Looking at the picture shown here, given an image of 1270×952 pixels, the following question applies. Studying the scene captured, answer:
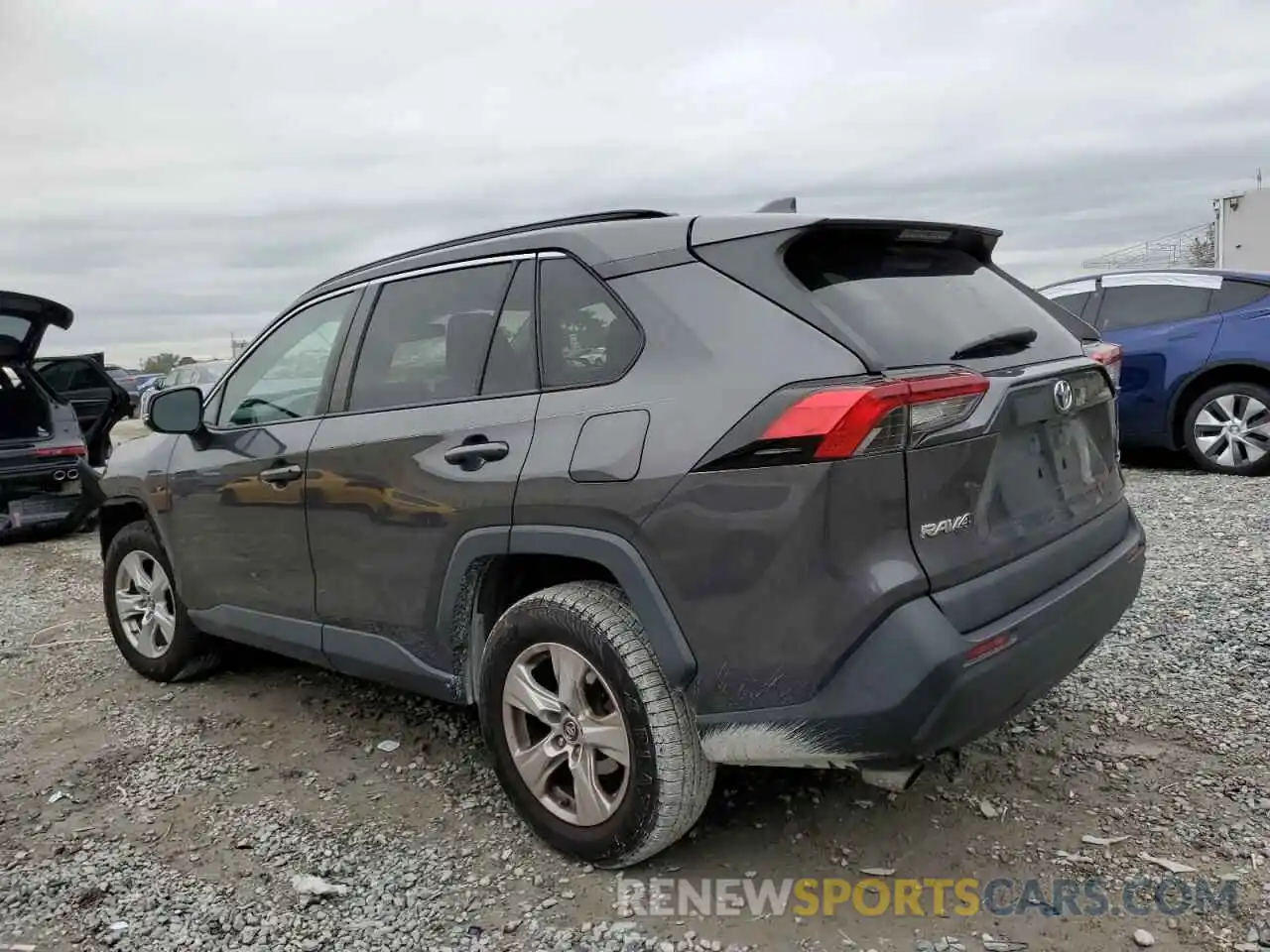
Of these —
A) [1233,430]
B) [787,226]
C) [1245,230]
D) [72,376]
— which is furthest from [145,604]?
[1245,230]

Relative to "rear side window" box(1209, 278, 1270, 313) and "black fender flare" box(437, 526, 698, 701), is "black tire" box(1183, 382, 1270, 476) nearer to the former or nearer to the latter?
Answer: "rear side window" box(1209, 278, 1270, 313)

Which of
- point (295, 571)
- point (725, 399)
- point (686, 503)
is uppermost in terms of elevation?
point (725, 399)

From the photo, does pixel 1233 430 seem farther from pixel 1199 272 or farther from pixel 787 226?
pixel 787 226

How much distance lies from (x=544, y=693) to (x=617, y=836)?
0.43 m

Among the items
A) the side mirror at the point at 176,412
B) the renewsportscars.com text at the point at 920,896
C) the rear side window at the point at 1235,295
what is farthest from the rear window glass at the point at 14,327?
the rear side window at the point at 1235,295

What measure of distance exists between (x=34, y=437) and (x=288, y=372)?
6204 mm

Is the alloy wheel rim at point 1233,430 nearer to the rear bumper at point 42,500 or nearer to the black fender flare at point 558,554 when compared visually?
the black fender flare at point 558,554

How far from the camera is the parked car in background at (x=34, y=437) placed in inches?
318

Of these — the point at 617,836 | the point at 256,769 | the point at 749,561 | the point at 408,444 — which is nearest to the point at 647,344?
the point at 749,561

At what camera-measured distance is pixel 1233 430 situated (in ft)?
24.0

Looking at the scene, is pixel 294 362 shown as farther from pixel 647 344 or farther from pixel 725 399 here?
pixel 725 399

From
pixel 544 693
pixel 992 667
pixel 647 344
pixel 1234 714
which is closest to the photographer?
pixel 992 667

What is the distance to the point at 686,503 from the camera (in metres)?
2.31

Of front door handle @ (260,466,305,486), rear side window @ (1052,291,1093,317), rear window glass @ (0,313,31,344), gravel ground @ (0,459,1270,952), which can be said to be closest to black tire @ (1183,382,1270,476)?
rear side window @ (1052,291,1093,317)
